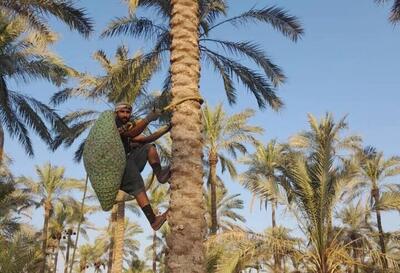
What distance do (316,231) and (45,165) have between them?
865 inches

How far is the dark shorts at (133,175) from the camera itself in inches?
191

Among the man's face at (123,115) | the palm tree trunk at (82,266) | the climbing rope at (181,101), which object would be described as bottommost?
the man's face at (123,115)

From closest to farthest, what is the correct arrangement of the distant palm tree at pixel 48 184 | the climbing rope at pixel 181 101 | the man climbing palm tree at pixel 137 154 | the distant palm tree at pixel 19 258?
the man climbing palm tree at pixel 137 154, the climbing rope at pixel 181 101, the distant palm tree at pixel 19 258, the distant palm tree at pixel 48 184

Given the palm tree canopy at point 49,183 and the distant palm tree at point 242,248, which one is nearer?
the distant palm tree at point 242,248

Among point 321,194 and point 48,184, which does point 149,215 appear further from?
point 48,184

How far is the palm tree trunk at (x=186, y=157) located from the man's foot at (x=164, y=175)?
226 millimetres

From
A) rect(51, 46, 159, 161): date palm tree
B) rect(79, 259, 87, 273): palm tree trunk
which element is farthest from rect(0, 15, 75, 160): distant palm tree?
rect(79, 259, 87, 273): palm tree trunk

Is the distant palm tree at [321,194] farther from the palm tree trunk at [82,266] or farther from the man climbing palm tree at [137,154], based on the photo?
the palm tree trunk at [82,266]

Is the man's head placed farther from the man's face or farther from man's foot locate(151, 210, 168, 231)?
man's foot locate(151, 210, 168, 231)

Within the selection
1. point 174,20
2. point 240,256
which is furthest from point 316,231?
point 174,20

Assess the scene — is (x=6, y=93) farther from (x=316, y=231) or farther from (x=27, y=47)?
(x=316, y=231)

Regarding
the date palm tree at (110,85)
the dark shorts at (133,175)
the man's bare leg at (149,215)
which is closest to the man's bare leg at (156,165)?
the dark shorts at (133,175)

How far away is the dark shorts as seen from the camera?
4.86 m

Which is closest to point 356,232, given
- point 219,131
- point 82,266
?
point 219,131
